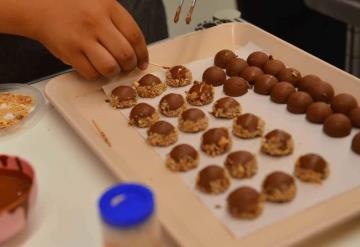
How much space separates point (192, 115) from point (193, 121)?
0.01 m

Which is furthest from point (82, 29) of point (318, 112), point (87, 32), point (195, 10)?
point (195, 10)

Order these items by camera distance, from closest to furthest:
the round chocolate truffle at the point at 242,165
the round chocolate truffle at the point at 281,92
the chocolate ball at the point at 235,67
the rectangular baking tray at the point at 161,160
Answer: the rectangular baking tray at the point at 161,160 < the round chocolate truffle at the point at 242,165 < the round chocolate truffle at the point at 281,92 < the chocolate ball at the point at 235,67

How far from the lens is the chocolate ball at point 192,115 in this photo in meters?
0.97

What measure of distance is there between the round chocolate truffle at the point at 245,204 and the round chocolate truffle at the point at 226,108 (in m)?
0.26

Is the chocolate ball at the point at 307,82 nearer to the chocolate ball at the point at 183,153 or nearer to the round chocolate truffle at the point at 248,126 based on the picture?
the round chocolate truffle at the point at 248,126

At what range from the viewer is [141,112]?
1.00 metres

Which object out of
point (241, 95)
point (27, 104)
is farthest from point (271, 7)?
point (27, 104)

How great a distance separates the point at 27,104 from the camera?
1.07m

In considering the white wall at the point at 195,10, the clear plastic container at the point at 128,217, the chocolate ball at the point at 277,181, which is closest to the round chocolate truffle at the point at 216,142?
the chocolate ball at the point at 277,181

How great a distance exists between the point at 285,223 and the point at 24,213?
0.36 m

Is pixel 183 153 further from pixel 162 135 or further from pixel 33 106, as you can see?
pixel 33 106

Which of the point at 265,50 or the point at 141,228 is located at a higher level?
the point at 141,228

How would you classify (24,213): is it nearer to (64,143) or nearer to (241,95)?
(64,143)

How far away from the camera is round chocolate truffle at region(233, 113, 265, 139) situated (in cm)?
93
